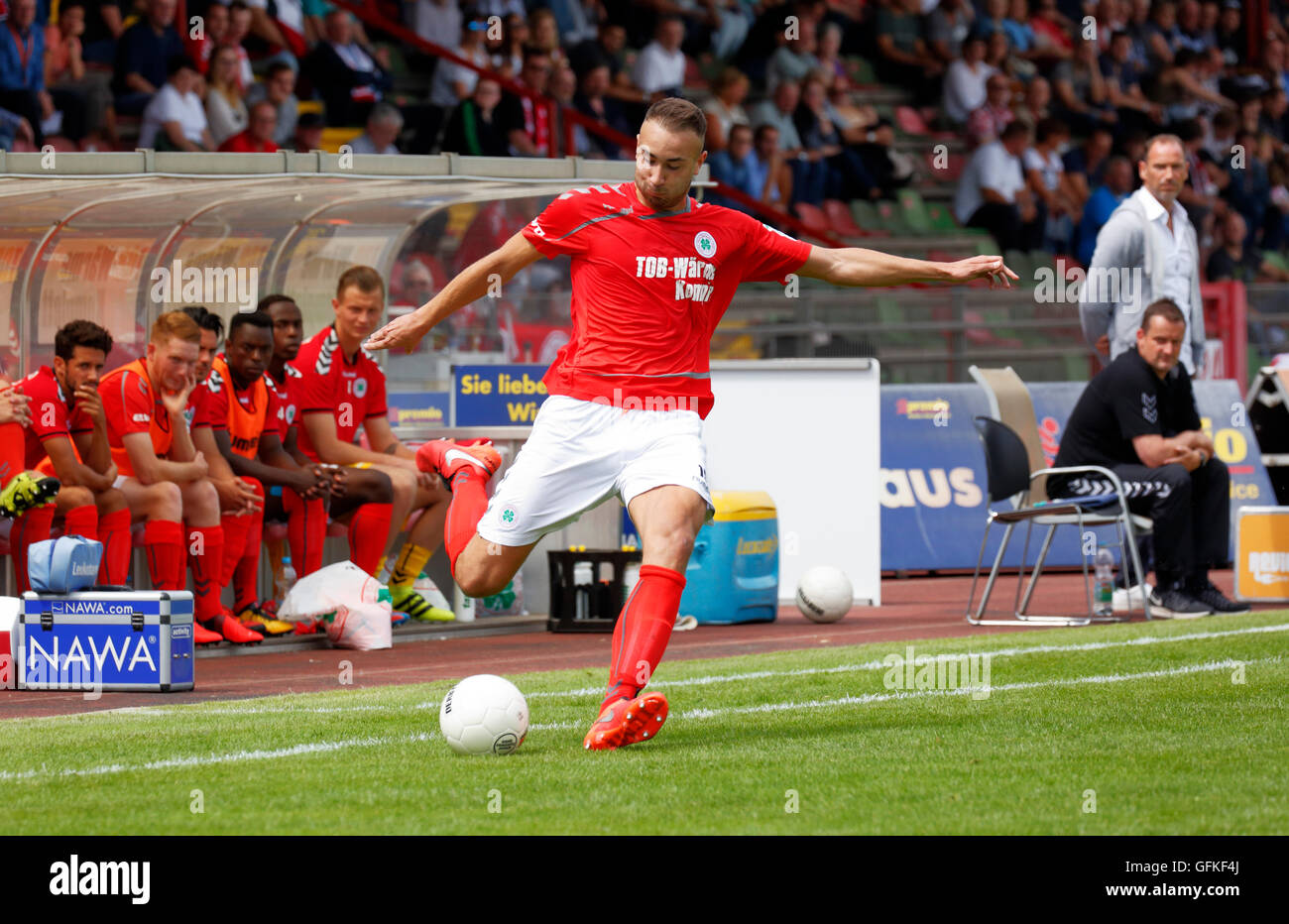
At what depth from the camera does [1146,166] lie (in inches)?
499

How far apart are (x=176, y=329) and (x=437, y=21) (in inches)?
432

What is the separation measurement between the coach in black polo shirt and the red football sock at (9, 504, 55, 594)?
5929 millimetres

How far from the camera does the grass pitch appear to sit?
5.19 meters

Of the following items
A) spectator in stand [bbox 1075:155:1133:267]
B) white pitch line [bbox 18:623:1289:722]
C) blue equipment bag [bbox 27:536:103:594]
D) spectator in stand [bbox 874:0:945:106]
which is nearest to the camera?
white pitch line [bbox 18:623:1289:722]

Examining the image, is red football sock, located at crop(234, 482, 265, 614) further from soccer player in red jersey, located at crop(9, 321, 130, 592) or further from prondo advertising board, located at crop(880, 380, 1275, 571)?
prondo advertising board, located at crop(880, 380, 1275, 571)

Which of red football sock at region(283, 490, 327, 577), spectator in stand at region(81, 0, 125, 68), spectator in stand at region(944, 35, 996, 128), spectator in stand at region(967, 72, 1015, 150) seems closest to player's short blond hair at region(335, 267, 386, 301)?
red football sock at region(283, 490, 327, 577)

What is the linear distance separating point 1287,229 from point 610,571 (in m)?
17.0

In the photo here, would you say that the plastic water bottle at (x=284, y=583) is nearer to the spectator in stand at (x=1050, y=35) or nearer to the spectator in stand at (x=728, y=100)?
the spectator in stand at (x=728, y=100)

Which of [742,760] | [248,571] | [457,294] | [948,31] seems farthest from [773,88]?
[742,760]

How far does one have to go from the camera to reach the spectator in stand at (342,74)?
757 inches

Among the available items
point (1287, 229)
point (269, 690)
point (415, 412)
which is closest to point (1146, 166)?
point (415, 412)

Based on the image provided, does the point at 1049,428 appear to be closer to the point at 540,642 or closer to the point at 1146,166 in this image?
the point at 1146,166

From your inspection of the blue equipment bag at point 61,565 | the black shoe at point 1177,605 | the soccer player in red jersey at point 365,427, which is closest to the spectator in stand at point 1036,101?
the black shoe at point 1177,605
